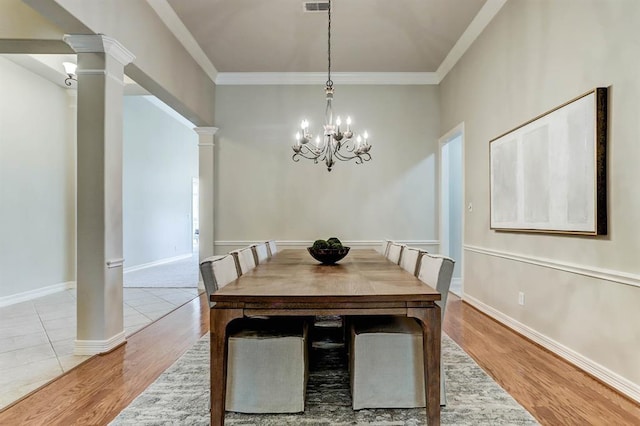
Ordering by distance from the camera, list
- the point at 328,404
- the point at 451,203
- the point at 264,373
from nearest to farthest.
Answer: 1. the point at 264,373
2. the point at 328,404
3. the point at 451,203

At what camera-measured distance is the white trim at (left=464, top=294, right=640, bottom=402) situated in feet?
6.81

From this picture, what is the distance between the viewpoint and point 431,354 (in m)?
1.73

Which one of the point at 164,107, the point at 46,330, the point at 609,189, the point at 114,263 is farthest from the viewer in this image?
the point at 164,107

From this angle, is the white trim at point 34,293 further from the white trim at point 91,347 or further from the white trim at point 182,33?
the white trim at point 182,33

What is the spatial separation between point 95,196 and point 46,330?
157 centimetres

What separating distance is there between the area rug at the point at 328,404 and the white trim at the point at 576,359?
0.67m

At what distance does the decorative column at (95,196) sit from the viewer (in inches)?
109

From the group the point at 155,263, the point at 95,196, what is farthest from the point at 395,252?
the point at 155,263

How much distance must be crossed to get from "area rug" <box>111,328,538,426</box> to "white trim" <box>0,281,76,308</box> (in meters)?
3.24

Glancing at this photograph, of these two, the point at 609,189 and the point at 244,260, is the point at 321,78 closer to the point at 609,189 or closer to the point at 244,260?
the point at 244,260

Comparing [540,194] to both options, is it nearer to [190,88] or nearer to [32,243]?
[190,88]

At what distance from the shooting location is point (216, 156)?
5.53 m

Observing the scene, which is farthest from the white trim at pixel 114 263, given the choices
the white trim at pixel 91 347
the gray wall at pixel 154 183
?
the gray wall at pixel 154 183

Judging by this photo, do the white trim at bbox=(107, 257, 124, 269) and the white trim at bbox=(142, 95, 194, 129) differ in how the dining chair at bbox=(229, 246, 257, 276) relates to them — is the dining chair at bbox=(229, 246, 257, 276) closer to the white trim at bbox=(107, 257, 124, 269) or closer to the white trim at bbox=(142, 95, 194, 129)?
the white trim at bbox=(107, 257, 124, 269)
